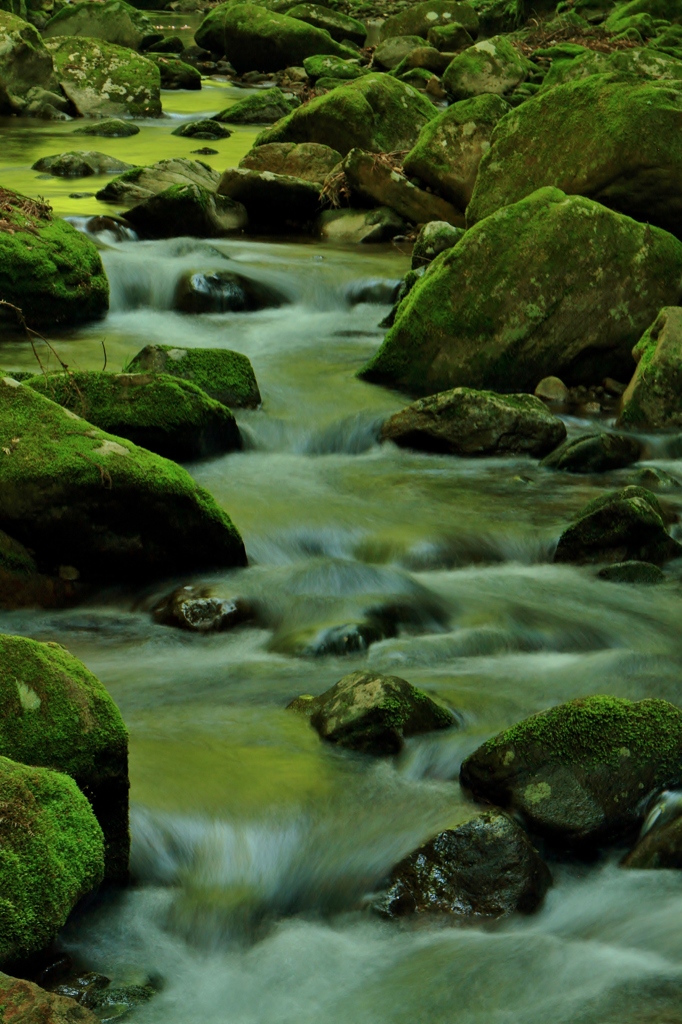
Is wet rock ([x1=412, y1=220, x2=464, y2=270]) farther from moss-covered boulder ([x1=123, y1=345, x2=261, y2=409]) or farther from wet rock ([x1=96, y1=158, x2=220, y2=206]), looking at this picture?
wet rock ([x1=96, y1=158, x2=220, y2=206])

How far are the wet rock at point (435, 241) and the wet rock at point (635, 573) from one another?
5.12m

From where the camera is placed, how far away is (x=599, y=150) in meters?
9.50

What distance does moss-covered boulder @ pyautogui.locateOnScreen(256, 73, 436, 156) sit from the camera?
14.0 metres

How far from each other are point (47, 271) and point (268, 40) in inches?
694

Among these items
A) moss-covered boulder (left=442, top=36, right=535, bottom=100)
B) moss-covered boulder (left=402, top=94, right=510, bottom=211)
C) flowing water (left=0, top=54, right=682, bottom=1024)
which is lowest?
flowing water (left=0, top=54, right=682, bottom=1024)

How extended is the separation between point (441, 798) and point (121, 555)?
2.18 m

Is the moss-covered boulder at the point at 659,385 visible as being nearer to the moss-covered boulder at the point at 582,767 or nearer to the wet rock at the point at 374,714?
the wet rock at the point at 374,714

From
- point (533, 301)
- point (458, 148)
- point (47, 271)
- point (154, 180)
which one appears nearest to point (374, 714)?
point (533, 301)

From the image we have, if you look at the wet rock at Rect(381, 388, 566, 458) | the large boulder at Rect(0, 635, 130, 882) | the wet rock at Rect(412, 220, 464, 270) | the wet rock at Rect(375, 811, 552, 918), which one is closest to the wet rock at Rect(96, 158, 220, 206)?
the wet rock at Rect(412, 220, 464, 270)

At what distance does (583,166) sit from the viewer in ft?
31.3

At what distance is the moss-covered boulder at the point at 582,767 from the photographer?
3.88 metres

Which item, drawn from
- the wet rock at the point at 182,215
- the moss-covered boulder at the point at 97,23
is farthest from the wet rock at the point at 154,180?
the moss-covered boulder at the point at 97,23

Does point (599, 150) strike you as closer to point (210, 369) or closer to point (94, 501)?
point (210, 369)

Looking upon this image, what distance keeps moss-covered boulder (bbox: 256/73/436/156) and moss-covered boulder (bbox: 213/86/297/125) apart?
5.05m
